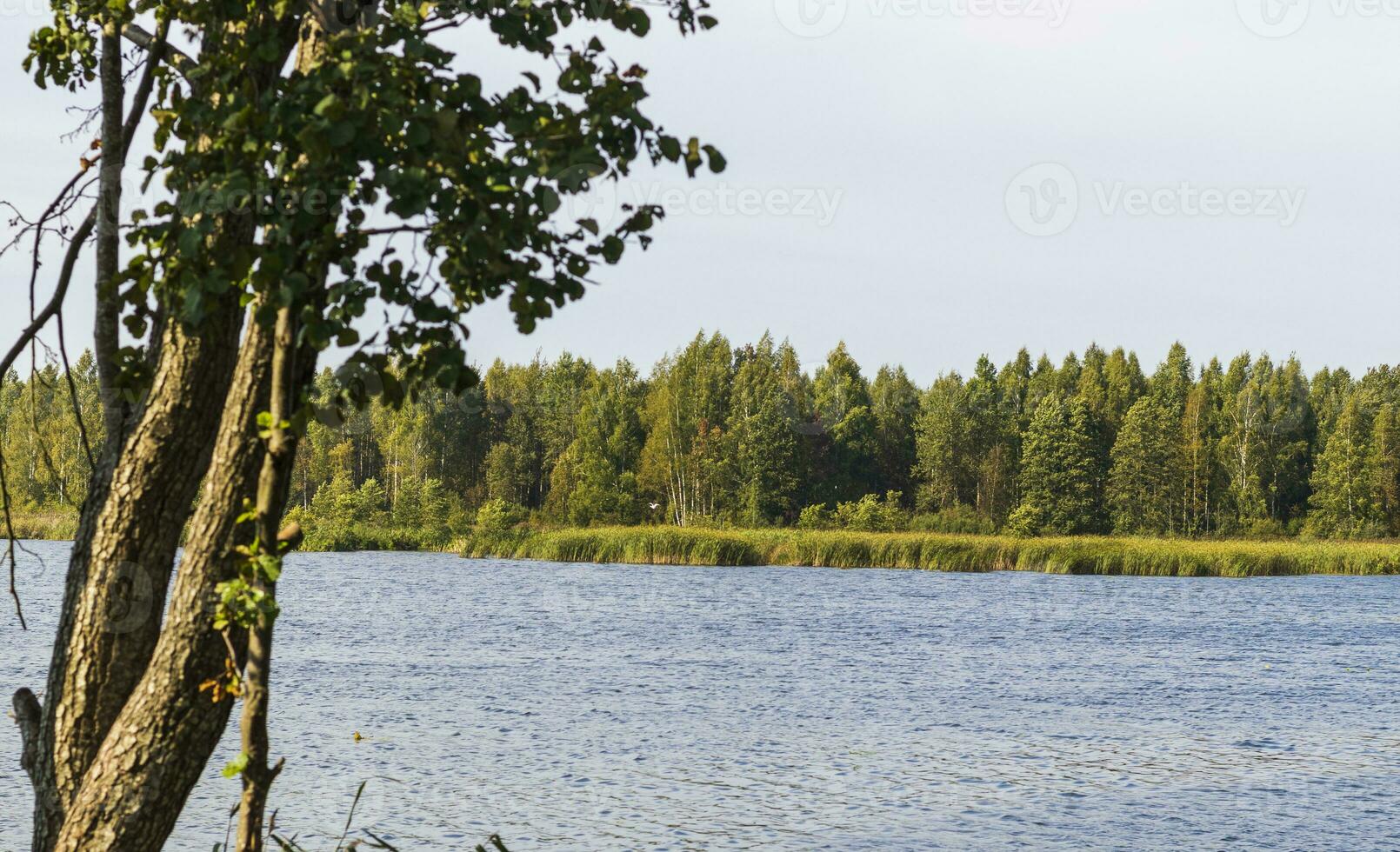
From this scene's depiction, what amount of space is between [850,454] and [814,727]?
65.7 metres

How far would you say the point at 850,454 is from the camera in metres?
80.4

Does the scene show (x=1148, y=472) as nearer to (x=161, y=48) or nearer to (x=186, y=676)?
(x=161, y=48)

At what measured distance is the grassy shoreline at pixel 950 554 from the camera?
4281 cm

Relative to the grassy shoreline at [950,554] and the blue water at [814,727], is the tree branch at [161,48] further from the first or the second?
the grassy shoreline at [950,554]

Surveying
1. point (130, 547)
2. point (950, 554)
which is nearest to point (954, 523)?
point (950, 554)

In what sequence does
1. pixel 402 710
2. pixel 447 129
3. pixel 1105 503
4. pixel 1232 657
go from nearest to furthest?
pixel 447 129 → pixel 402 710 → pixel 1232 657 → pixel 1105 503

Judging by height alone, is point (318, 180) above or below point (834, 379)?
below

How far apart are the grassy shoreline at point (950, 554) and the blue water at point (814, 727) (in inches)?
475

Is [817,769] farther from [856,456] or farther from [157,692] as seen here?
[856,456]

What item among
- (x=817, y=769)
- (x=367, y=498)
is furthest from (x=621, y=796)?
(x=367, y=498)

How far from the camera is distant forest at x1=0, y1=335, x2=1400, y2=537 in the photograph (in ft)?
238

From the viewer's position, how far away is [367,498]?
67.8 meters

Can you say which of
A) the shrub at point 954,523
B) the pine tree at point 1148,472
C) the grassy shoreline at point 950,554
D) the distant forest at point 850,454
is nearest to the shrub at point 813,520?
the distant forest at point 850,454

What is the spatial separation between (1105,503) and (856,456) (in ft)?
48.2
